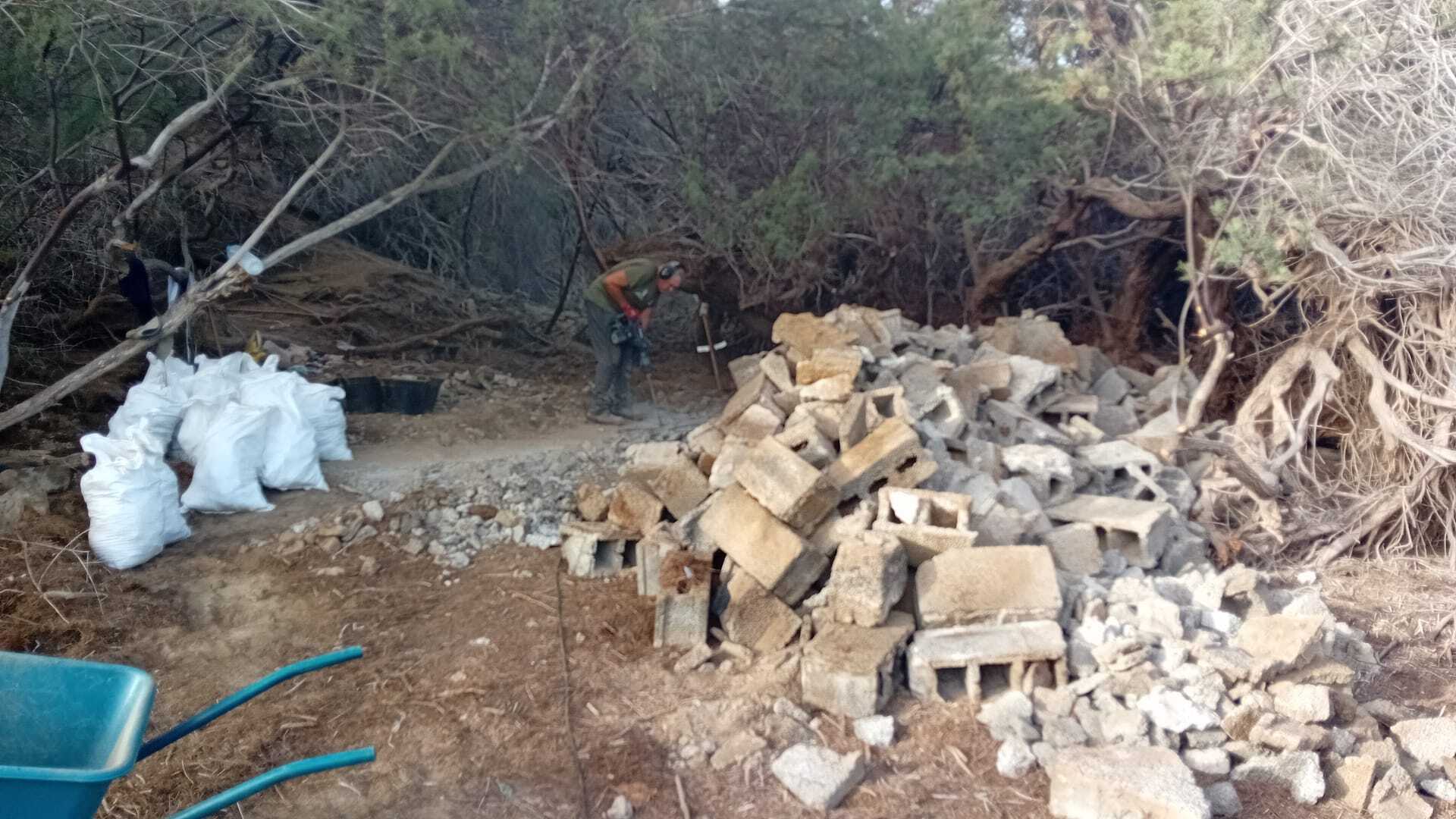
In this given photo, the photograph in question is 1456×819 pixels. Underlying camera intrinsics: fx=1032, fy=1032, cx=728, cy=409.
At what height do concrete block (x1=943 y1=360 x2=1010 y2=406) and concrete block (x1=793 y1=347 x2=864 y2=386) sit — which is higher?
concrete block (x1=793 y1=347 x2=864 y2=386)

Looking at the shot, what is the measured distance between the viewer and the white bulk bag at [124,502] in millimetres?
5680

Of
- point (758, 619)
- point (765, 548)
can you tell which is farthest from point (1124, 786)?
point (765, 548)

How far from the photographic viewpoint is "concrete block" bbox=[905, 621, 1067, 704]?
4676mm

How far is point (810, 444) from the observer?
604 centimetres

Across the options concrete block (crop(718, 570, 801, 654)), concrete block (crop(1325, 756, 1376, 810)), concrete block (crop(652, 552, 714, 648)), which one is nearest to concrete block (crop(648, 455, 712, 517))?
concrete block (crop(652, 552, 714, 648))

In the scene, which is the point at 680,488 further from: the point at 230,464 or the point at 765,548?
the point at 230,464

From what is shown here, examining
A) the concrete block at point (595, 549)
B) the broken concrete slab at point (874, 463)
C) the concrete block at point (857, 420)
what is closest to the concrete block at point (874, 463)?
the broken concrete slab at point (874, 463)

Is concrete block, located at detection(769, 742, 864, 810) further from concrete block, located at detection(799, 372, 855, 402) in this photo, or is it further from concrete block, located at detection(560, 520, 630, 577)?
concrete block, located at detection(799, 372, 855, 402)

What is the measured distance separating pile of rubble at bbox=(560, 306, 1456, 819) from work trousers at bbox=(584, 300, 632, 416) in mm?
2422

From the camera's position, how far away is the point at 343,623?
5.49 meters

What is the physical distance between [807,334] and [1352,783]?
470 cm

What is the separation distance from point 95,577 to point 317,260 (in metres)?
6.96

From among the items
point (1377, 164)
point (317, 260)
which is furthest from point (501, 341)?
point (1377, 164)

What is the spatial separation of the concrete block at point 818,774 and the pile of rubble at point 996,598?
0.01 meters
